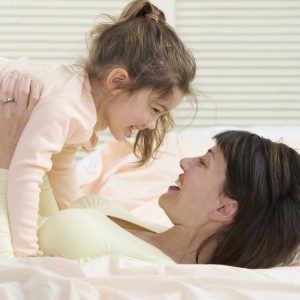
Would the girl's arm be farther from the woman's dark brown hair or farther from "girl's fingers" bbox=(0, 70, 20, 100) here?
the woman's dark brown hair

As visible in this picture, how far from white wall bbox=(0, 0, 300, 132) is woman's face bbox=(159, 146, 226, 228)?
89.4 inches

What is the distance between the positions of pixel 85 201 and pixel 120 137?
194mm

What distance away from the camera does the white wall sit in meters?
4.26

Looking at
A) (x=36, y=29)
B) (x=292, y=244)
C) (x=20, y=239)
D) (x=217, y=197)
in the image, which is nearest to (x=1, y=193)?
(x=20, y=239)

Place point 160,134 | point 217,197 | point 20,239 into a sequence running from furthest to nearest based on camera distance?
1. point 160,134
2. point 217,197
3. point 20,239

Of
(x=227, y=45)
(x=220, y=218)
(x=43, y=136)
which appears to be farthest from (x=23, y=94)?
(x=227, y=45)

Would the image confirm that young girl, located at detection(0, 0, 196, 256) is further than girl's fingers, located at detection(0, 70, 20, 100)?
No

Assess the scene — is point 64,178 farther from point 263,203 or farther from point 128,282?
point 128,282

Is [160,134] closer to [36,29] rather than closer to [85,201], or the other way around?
[85,201]

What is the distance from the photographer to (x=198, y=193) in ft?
6.54

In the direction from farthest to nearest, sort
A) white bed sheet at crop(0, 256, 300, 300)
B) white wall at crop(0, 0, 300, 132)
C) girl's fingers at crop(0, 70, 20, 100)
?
white wall at crop(0, 0, 300, 132), girl's fingers at crop(0, 70, 20, 100), white bed sheet at crop(0, 256, 300, 300)

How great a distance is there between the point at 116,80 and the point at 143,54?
0.10m

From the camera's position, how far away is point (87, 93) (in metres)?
2.11

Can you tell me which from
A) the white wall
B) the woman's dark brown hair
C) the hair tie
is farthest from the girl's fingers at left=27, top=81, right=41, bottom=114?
the white wall
